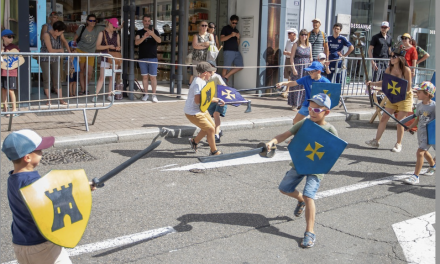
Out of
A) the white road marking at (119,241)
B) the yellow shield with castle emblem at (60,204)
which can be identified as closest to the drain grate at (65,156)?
the white road marking at (119,241)

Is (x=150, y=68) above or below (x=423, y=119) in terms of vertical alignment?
above

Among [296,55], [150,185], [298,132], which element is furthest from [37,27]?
[298,132]

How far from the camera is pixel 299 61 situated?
1206cm

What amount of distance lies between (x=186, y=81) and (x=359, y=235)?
1094cm

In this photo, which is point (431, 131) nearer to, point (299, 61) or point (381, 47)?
point (299, 61)

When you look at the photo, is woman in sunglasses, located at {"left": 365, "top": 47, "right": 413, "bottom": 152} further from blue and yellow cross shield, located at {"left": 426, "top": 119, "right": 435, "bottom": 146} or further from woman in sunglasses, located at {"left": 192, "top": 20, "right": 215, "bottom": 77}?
woman in sunglasses, located at {"left": 192, "top": 20, "right": 215, "bottom": 77}

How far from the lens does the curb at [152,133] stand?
26.1ft

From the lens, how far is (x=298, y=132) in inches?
193

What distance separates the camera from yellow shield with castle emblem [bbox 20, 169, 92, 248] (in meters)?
3.01

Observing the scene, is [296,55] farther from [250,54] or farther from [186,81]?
[186,81]

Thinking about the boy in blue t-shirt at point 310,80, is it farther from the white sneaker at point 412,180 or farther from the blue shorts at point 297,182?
the blue shorts at point 297,182

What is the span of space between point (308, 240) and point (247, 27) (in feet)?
32.7

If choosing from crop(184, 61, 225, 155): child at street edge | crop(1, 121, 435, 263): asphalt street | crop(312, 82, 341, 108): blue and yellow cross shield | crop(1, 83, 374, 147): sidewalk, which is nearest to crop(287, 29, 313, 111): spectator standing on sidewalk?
crop(1, 83, 374, 147): sidewalk

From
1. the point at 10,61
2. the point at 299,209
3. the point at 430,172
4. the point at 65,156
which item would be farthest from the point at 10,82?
the point at 430,172
